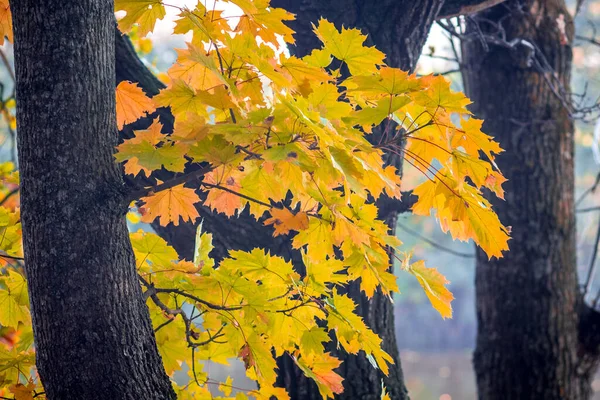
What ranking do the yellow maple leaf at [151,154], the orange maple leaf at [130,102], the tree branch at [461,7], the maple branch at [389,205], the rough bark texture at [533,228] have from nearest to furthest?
the yellow maple leaf at [151,154] < the orange maple leaf at [130,102] < the maple branch at [389,205] < the tree branch at [461,7] < the rough bark texture at [533,228]

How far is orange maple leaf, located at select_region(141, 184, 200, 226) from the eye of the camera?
4.33 feet

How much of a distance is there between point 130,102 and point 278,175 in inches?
20.5

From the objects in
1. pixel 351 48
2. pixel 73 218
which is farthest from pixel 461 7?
pixel 73 218

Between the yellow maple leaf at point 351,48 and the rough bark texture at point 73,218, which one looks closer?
the rough bark texture at point 73,218

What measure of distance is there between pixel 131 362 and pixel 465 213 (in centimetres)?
73

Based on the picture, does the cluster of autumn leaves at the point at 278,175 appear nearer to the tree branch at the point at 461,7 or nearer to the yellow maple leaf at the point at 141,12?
the yellow maple leaf at the point at 141,12

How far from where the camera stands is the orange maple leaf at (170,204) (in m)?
1.32

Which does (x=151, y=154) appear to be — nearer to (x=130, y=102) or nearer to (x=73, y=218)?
(x=73, y=218)

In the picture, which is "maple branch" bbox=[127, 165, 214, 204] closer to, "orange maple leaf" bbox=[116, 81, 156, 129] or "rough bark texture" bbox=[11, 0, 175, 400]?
"rough bark texture" bbox=[11, 0, 175, 400]

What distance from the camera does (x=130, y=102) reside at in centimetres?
150

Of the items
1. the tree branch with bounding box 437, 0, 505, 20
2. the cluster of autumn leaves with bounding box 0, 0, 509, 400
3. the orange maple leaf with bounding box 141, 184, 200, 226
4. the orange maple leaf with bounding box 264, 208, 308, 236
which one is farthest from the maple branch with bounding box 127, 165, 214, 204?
the tree branch with bounding box 437, 0, 505, 20

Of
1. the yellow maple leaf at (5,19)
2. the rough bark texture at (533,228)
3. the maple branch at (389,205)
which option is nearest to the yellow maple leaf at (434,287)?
the maple branch at (389,205)

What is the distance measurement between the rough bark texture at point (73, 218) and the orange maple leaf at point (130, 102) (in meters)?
0.26

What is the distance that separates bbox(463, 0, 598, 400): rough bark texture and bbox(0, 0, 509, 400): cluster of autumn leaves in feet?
5.59
